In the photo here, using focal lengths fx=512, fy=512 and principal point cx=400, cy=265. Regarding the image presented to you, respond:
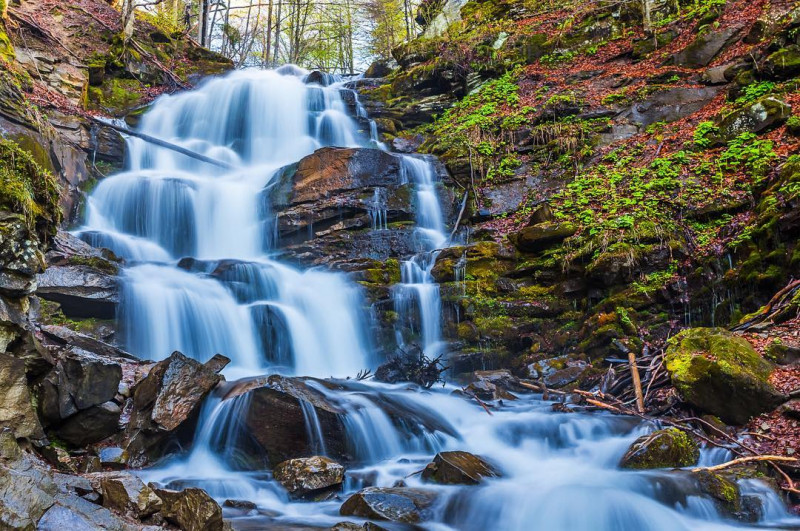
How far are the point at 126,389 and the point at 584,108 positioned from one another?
41.2 feet

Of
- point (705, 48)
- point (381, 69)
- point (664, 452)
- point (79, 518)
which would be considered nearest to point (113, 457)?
point (79, 518)

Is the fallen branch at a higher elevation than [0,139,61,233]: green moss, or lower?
higher

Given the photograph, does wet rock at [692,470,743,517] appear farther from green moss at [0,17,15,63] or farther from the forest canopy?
the forest canopy

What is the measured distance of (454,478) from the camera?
16.2 ft

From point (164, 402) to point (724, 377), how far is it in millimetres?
5861

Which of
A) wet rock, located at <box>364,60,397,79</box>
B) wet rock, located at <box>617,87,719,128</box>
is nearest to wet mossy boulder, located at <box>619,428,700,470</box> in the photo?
wet rock, located at <box>617,87,719,128</box>

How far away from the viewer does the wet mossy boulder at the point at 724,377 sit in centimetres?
517

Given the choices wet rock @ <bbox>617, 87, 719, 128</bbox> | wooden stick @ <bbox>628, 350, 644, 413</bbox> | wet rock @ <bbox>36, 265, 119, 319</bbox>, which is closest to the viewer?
wooden stick @ <bbox>628, 350, 644, 413</bbox>

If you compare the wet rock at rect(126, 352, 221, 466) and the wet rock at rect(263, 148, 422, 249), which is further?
the wet rock at rect(263, 148, 422, 249)

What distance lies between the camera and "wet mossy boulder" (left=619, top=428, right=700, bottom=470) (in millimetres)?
4930

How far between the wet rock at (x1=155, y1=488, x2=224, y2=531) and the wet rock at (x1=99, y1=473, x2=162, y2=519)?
8cm

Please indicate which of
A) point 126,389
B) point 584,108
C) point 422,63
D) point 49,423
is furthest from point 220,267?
point 422,63

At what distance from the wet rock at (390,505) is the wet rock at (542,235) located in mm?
6357

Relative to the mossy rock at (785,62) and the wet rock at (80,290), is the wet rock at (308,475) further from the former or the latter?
the mossy rock at (785,62)
